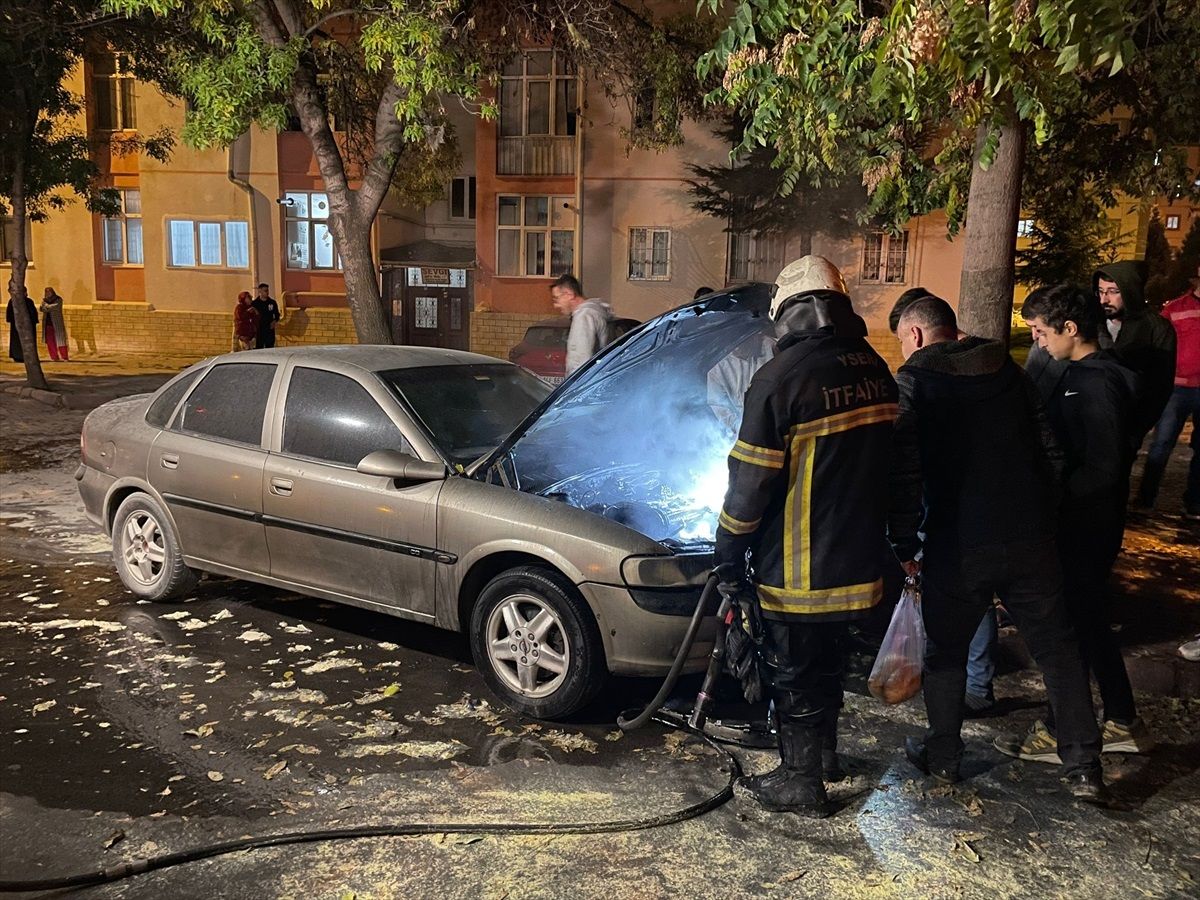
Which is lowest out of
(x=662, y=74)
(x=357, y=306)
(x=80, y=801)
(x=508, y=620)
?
(x=80, y=801)

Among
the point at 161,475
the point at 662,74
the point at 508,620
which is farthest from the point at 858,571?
the point at 662,74

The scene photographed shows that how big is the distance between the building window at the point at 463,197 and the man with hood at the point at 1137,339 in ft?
79.1

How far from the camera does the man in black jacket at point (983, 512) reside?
11.5 ft

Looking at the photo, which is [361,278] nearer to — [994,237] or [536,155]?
[994,237]

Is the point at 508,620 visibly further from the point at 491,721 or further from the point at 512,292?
the point at 512,292

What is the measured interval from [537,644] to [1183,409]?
21.3 feet

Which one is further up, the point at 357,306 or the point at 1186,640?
the point at 357,306

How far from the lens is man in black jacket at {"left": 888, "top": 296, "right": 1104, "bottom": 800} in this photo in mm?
3508

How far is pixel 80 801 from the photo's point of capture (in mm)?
3623

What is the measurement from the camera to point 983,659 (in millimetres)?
4559

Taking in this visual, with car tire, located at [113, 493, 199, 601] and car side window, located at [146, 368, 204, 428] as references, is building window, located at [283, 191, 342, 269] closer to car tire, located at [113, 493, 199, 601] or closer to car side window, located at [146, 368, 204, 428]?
car side window, located at [146, 368, 204, 428]

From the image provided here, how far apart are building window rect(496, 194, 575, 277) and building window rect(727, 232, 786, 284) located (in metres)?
3.89

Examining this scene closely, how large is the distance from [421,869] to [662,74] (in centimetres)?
1436

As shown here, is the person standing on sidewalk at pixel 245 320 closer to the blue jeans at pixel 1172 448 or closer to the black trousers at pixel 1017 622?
the blue jeans at pixel 1172 448
